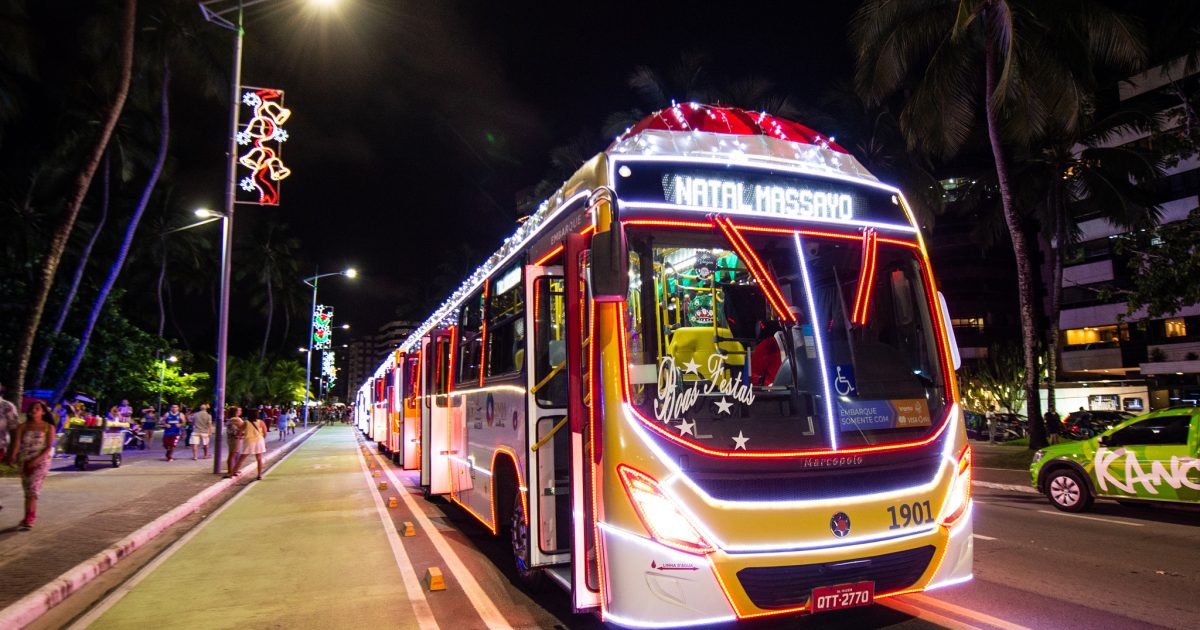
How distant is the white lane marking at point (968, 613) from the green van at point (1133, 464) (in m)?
6.42

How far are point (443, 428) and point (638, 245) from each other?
6.76 metres

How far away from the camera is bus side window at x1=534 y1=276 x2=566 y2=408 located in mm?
5672

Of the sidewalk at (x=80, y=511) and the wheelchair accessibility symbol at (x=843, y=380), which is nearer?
the wheelchair accessibility symbol at (x=843, y=380)

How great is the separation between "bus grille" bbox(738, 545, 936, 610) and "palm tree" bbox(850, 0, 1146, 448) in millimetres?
16273

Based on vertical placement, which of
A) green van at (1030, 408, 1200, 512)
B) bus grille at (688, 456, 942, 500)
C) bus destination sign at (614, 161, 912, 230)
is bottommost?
green van at (1030, 408, 1200, 512)

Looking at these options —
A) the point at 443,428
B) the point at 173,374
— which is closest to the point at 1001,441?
the point at 443,428

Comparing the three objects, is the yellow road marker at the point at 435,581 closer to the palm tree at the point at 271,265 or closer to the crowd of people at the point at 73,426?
the crowd of people at the point at 73,426

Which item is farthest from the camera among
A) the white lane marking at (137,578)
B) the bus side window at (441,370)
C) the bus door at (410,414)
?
the bus door at (410,414)

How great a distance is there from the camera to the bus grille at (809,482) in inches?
168

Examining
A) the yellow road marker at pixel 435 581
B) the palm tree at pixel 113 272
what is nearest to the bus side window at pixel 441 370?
the yellow road marker at pixel 435 581

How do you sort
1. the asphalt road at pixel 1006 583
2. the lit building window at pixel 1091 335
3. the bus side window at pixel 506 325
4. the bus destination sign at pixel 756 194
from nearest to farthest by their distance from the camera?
the bus destination sign at pixel 756 194 < the asphalt road at pixel 1006 583 < the bus side window at pixel 506 325 < the lit building window at pixel 1091 335

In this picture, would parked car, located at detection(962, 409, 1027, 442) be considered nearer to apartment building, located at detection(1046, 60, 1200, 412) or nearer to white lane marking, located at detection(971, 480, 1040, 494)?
apartment building, located at detection(1046, 60, 1200, 412)

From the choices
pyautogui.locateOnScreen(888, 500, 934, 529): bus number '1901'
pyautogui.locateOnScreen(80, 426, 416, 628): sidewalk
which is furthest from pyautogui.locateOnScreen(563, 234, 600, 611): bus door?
pyautogui.locateOnScreen(888, 500, 934, 529): bus number '1901'

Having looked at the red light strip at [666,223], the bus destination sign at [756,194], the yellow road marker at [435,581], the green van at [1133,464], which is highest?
the bus destination sign at [756,194]
